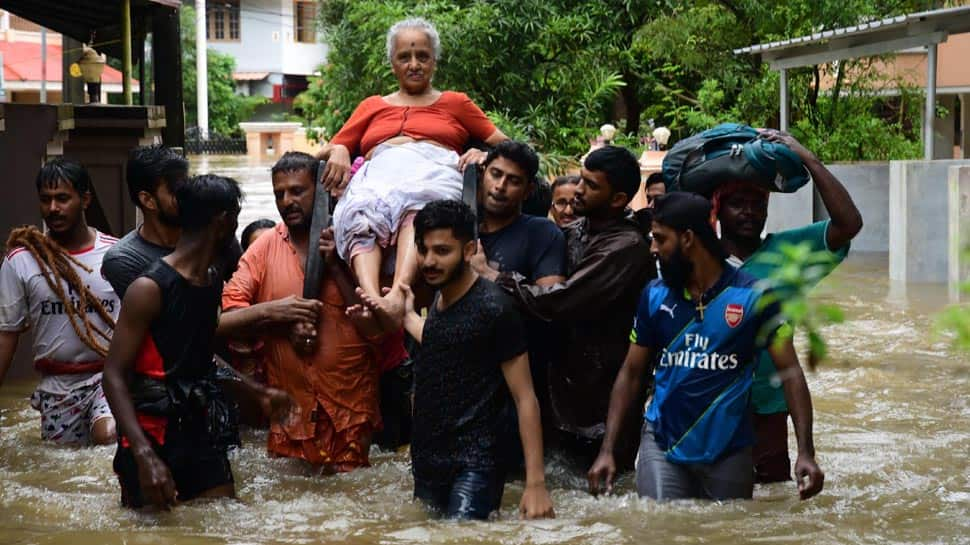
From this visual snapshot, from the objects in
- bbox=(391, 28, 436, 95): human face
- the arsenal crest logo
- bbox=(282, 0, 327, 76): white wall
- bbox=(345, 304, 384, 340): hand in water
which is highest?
bbox=(282, 0, 327, 76): white wall

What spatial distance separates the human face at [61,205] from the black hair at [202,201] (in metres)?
2.15

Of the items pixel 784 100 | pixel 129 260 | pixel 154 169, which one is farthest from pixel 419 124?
pixel 784 100

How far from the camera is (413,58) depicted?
24.2 feet

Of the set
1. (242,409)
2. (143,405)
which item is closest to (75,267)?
(242,409)

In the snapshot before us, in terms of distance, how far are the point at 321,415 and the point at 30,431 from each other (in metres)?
2.68

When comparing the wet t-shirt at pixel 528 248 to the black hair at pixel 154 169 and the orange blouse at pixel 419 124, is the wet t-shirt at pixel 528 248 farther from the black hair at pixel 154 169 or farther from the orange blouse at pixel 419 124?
the black hair at pixel 154 169

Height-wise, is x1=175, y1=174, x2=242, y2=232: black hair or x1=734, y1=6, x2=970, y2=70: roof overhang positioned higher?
x1=734, y1=6, x2=970, y2=70: roof overhang

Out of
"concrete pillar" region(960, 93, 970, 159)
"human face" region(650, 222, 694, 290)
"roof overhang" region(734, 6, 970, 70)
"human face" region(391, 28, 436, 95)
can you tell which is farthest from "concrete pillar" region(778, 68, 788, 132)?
"human face" region(650, 222, 694, 290)

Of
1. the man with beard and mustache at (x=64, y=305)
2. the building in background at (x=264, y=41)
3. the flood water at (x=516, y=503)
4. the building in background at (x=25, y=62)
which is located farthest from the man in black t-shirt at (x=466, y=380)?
the building in background at (x=264, y=41)

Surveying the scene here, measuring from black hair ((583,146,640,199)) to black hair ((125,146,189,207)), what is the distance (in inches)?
73.4

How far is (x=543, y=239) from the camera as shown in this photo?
6.75 metres

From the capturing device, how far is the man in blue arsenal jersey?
5828 mm

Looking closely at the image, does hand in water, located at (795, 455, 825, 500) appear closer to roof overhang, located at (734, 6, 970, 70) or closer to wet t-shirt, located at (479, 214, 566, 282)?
wet t-shirt, located at (479, 214, 566, 282)

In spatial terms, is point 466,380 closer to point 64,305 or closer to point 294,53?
point 64,305
